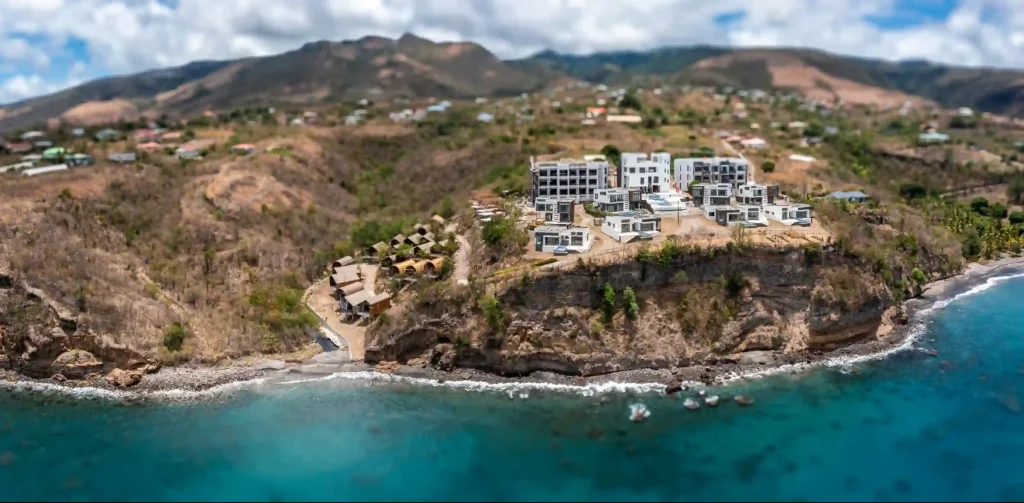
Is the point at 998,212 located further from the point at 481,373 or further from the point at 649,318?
the point at 481,373

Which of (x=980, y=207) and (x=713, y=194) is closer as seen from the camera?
(x=713, y=194)

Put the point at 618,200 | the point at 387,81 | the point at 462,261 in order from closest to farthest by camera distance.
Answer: the point at 462,261
the point at 618,200
the point at 387,81

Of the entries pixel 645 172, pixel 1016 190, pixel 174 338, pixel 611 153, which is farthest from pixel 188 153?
pixel 1016 190

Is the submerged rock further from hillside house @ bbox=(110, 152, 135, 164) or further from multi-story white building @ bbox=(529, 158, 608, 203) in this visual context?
hillside house @ bbox=(110, 152, 135, 164)

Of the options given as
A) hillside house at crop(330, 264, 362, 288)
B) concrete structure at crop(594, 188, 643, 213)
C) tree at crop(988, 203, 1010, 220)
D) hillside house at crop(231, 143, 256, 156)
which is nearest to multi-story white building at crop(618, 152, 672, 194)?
concrete structure at crop(594, 188, 643, 213)

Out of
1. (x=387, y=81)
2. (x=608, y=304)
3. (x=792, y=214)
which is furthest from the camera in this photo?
(x=387, y=81)

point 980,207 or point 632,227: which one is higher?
point 632,227

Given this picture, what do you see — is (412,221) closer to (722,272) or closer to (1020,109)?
(722,272)

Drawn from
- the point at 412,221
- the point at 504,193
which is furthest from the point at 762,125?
the point at 412,221
